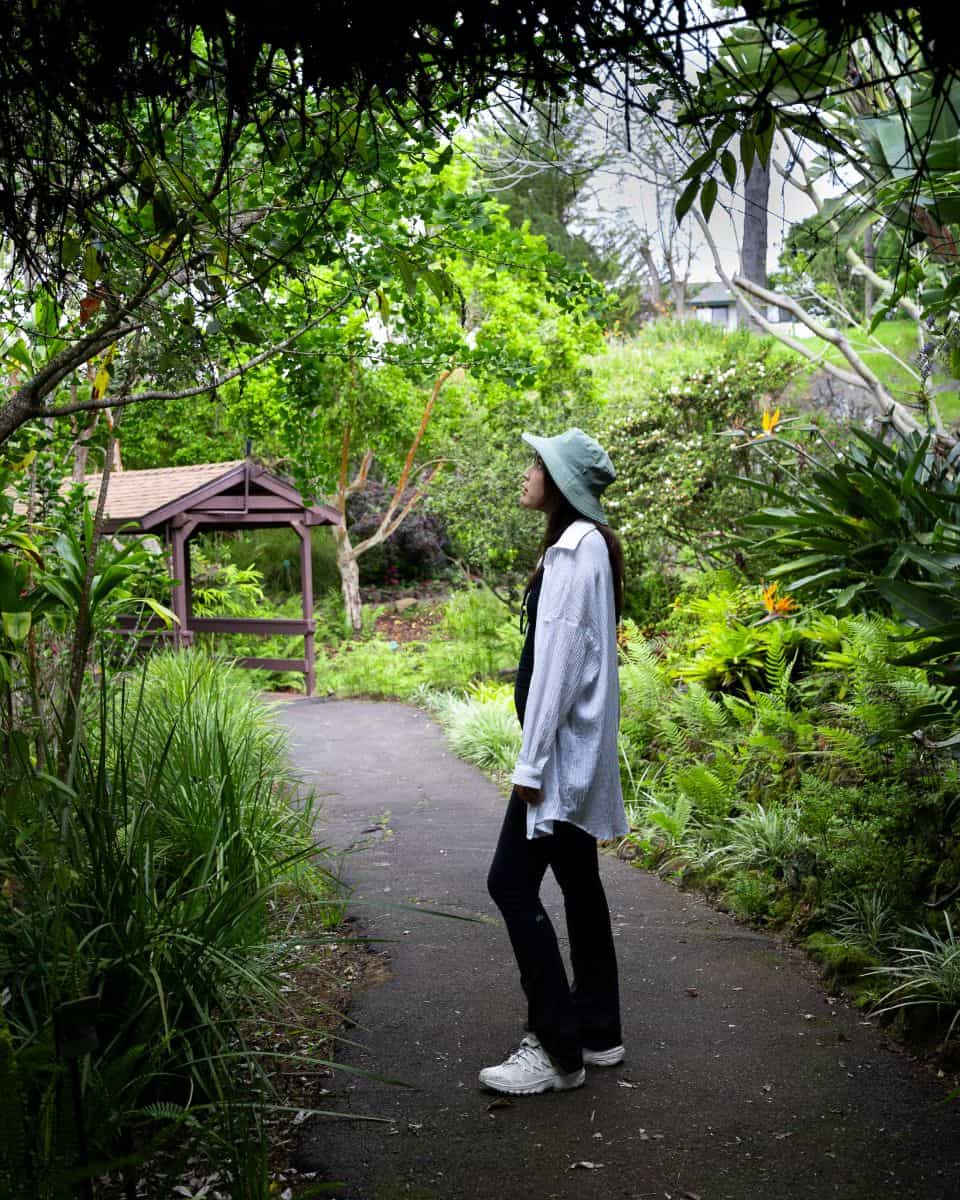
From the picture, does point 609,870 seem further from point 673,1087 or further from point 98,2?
point 98,2

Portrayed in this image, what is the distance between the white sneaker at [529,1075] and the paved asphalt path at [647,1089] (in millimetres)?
41

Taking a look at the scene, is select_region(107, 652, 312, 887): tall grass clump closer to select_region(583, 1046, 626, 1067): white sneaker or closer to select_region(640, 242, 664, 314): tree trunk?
select_region(583, 1046, 626, 1067): white sneaker

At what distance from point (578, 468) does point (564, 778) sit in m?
1.05

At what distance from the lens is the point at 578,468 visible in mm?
3783

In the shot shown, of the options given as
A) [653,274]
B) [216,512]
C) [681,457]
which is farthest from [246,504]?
[653,274]

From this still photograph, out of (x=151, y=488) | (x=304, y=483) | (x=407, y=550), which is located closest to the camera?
(x=304, y=483)

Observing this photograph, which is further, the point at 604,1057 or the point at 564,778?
the point at 604,1057

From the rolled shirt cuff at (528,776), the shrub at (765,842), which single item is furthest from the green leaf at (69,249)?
the shrub at (765,842)

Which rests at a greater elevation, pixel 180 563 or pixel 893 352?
pixel 893 352

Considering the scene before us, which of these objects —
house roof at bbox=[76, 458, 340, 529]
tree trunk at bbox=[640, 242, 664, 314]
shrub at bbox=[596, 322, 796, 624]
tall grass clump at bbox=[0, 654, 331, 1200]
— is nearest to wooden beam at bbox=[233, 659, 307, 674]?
house roof at bbox=[76, 458, 340, 529]

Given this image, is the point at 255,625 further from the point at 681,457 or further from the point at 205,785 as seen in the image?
the point at 205,785

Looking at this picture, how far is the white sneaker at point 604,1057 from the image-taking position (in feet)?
12.6

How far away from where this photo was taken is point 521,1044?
12.3 feet

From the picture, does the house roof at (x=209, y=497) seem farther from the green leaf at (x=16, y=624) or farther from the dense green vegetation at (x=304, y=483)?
the green leaf at (x=16, y=624)
